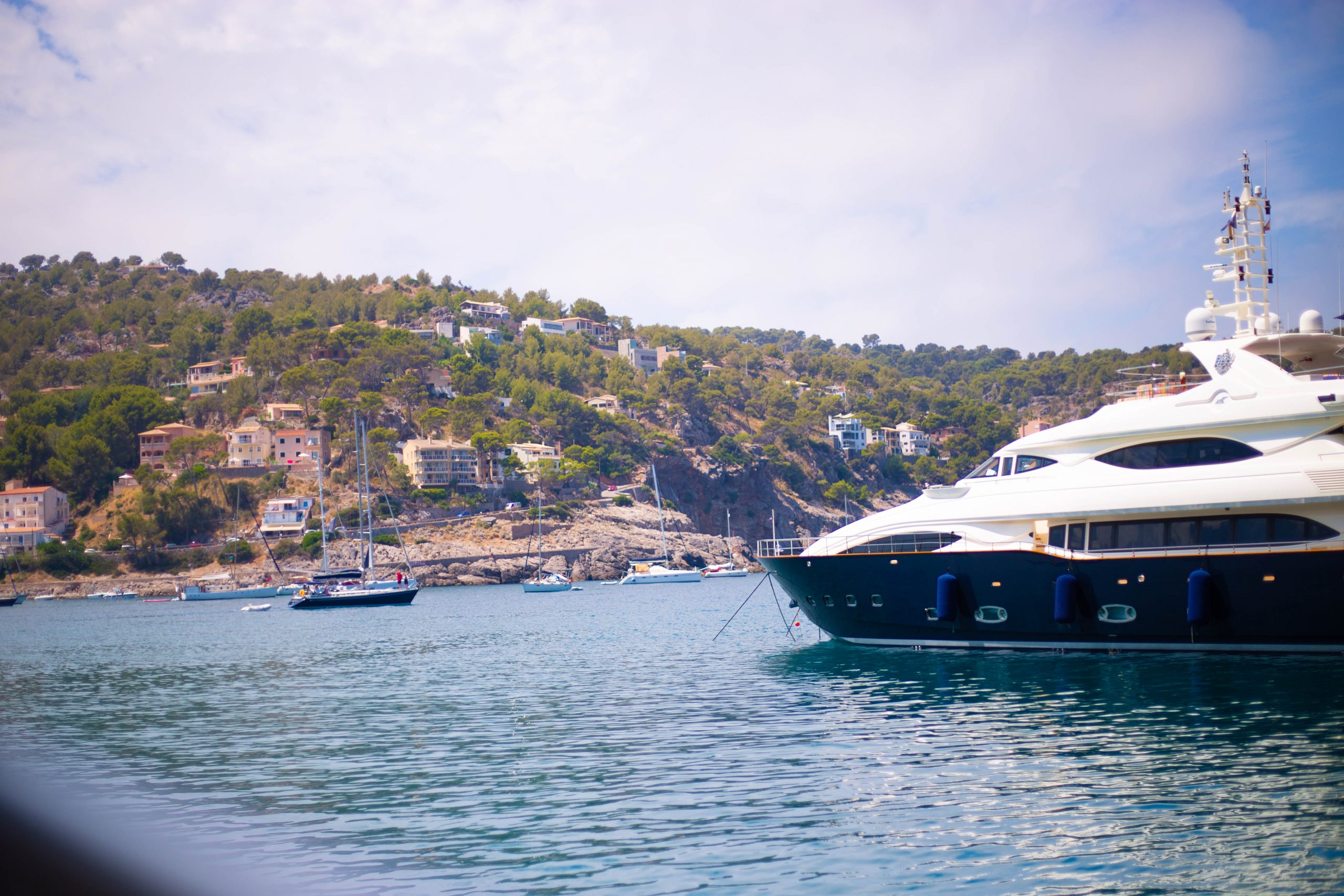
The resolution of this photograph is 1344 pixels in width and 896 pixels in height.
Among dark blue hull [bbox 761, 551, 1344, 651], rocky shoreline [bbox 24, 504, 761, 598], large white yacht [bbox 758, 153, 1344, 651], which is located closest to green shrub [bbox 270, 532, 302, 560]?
rocky shoreline [bbox 24, 504, 761, 598]

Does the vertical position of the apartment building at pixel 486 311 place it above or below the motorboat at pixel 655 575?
above

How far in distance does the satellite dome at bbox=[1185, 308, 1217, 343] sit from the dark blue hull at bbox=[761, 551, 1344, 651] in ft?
20.1

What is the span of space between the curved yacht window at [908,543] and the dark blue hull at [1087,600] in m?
0.43

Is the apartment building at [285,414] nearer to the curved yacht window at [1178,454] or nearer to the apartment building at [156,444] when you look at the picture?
the apartment building at [156,444]

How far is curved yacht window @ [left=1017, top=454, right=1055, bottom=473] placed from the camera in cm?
2356

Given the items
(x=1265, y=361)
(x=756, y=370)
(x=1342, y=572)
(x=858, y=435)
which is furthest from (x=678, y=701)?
(x=756, y=370)

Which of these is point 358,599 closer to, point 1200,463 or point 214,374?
point 1200,463

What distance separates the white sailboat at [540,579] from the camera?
8500cm

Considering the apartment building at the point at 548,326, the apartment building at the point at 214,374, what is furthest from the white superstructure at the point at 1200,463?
the apartment building at the point at 548,326

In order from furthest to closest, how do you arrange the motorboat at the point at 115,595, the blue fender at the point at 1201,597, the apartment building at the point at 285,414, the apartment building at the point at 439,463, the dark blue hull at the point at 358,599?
the apartment building at the point at 285,414 → the apartment building at the point at 439,463 → the motorboat at the point at 115,595 → the dark blue hull at the point at 358,599 → the blue fender at the point at 1201,597

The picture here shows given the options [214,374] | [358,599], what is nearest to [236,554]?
[358,599]

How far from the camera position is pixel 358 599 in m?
68.1

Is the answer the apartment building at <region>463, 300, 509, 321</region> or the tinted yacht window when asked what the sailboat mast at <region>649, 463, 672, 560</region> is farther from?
the tinted yacht window

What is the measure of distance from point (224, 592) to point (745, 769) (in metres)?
91.7
